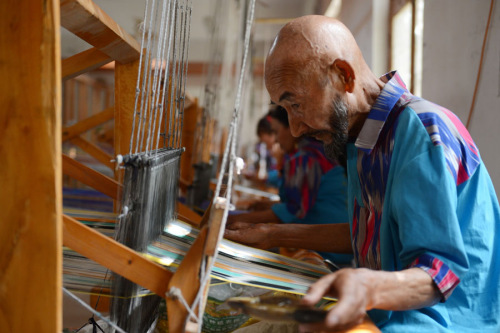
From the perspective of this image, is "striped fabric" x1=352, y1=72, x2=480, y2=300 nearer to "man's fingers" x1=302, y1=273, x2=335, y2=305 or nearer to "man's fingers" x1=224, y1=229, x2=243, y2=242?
"man's fingers" x1=302, y1=273, x2=335, y2=305

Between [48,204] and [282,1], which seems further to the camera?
[282,1]

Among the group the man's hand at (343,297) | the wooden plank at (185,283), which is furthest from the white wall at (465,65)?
the wooden plank at (185,283)

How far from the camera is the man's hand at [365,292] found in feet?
2.35

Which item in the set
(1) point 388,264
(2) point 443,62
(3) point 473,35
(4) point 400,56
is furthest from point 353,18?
(1) point 388,264

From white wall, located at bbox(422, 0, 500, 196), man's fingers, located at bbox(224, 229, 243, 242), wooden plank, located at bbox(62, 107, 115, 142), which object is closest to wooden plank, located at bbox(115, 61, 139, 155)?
man's fingers, located at bbox(224, 229, 243, 242)

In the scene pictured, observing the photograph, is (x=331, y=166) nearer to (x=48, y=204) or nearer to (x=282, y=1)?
(x=48, y=204)

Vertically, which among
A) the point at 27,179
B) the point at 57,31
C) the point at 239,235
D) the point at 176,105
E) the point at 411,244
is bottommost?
the point at 239,235

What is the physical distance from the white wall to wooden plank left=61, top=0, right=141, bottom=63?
4.90ft

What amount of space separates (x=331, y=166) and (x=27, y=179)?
1958 mm

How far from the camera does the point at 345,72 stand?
112cm

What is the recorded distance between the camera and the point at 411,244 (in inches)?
35.1

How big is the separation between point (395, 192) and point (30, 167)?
71 centimetres

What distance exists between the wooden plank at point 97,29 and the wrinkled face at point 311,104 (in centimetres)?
44

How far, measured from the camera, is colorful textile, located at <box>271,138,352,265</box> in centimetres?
250
